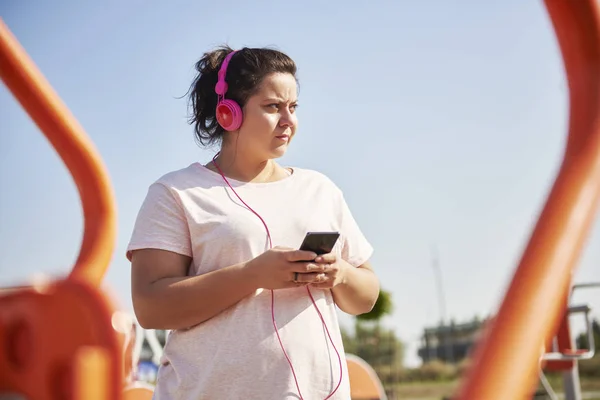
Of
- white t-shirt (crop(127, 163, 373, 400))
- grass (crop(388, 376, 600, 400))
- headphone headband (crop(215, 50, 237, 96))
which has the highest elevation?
headphone headband (crop(215, 50, 237, 96))

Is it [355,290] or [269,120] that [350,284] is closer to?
[355,290]

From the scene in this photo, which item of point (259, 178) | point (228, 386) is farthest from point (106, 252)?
point (259, 178)

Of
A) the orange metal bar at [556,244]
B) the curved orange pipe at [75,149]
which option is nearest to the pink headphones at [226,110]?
the curved orange pipe at [75,149]

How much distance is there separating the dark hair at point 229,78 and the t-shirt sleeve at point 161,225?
0.31 metres

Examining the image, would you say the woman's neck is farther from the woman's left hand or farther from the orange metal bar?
the orange metal bar

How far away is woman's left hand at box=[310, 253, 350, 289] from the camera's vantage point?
1.46 meters

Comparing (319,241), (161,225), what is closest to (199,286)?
(161,225)

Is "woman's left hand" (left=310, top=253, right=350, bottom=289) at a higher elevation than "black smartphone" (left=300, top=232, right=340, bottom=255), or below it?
below

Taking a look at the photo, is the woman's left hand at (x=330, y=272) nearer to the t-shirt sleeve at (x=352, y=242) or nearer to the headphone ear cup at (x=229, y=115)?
the t-shirt sleeve at (x=352, y=242)

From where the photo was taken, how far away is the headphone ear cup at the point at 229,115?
176 cm

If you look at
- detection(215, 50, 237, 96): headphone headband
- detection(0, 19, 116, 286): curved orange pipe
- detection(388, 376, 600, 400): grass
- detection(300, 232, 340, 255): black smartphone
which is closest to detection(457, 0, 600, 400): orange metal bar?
detection(0, 19, 116, 286): curved orange pipe

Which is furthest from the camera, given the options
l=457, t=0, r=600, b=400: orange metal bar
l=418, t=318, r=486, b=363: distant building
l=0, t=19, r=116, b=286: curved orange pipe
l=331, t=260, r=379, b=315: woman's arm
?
l=418, t=318, r=486, b=363: distant building

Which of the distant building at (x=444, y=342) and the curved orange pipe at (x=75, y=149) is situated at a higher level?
Answer: the curved orange pipe at (x=75, y=149)

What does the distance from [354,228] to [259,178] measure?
0.29 m
